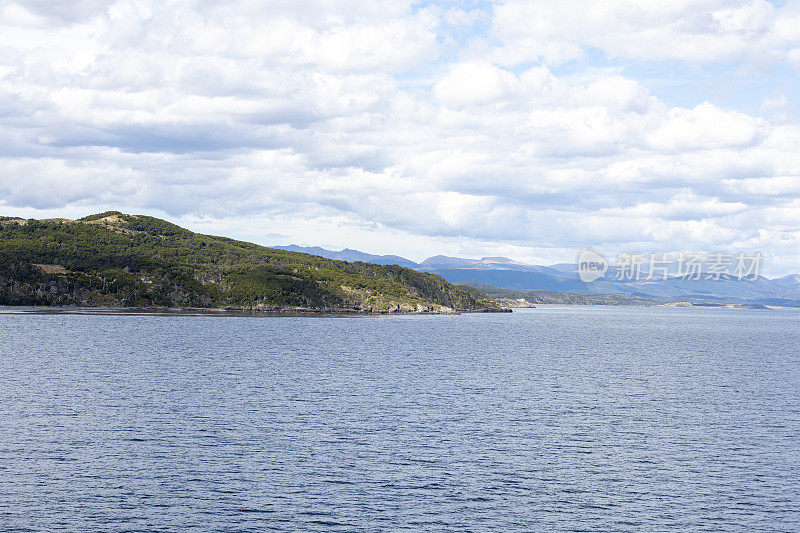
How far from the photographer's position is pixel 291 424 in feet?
251

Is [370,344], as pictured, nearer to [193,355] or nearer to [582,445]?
[193,355]

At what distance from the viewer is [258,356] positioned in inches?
6004

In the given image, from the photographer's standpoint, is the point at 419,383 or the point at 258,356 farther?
the point at 258,356

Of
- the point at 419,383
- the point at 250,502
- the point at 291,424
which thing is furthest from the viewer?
the point at 419,383

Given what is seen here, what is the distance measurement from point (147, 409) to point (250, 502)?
38940mm

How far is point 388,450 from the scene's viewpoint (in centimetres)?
6556

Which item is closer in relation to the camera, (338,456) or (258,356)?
(338,456)

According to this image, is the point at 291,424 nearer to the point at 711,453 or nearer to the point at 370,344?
the point at 711,453

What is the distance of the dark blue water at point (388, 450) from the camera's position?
158 feet

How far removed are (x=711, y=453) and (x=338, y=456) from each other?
118 ft

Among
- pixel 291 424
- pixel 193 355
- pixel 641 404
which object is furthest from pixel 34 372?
pixel 641 404

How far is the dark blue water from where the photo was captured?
1897 inches

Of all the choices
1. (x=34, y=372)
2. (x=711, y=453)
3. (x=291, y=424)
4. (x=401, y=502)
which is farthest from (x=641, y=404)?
(x=34, y=372)

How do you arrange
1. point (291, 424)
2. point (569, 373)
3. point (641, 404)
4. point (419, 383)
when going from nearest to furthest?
point (291, 424) → point (641, 404) → point (419, 383) → point (569, 373)
